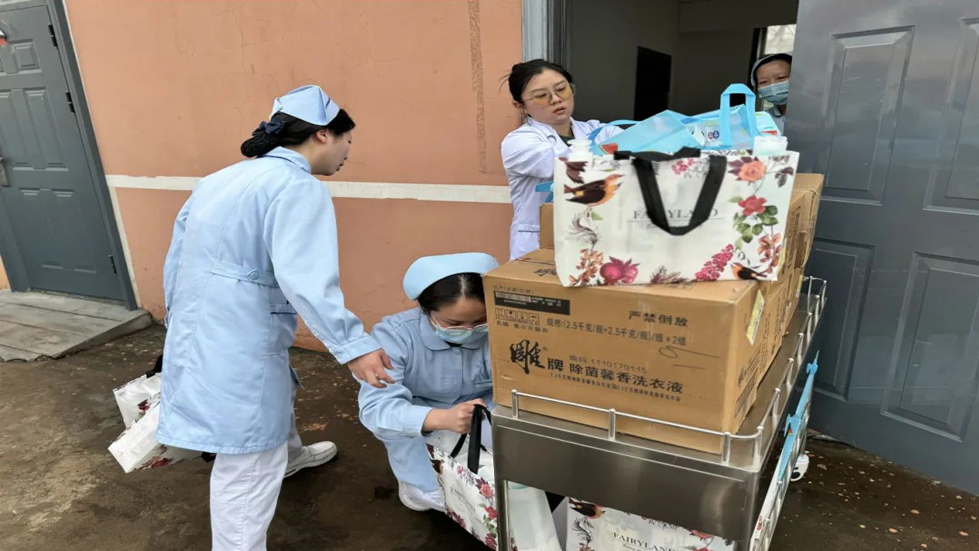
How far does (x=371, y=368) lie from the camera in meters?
1.54

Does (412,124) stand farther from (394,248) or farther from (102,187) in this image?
(102,187)

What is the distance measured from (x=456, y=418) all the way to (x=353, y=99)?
221cm

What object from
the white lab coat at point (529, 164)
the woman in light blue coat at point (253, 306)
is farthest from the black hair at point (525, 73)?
the woman in light blue coat at point (253, 306)

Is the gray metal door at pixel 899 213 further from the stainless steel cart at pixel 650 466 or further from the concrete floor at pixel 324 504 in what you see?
the stainless steel cart at pixel 650 466

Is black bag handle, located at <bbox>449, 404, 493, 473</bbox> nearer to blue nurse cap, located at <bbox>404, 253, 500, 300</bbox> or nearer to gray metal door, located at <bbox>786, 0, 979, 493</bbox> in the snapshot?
blue nurse cap, located at <bbox>404, 253, 500, 300</bbox>

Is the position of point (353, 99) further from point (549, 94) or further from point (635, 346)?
point (635, 346)

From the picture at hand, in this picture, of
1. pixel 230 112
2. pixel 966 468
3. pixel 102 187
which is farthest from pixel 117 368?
pixel 966 468

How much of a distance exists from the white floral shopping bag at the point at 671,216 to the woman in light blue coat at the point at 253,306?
761mm

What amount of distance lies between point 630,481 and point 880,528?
1.45 m

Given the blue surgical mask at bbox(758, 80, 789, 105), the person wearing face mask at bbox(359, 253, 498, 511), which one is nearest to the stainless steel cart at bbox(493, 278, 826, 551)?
the person wearing face mask at bbox(359, 253, 498, 511)

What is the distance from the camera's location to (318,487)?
2.37 metres

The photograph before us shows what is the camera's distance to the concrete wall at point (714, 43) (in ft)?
19.8

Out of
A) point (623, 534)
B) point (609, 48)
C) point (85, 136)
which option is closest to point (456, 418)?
point (623, 534)

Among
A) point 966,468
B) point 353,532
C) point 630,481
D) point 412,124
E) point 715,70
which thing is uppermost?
point 715,70
